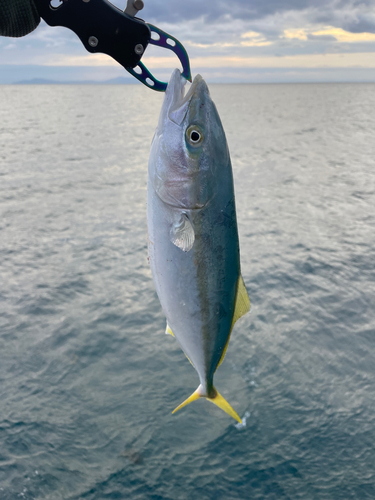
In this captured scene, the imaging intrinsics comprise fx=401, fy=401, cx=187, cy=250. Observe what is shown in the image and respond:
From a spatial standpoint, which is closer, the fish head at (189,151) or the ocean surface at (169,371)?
the fish head at (189,151)

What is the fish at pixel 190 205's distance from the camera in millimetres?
2424

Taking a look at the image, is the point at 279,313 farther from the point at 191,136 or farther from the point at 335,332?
the point at 191,136

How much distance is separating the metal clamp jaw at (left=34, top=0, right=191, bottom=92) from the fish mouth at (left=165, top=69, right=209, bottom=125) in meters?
0.29

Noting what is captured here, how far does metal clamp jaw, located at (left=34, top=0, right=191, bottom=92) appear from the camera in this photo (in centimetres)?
276

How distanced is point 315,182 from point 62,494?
25.5m

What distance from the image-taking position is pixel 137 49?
9.15ft

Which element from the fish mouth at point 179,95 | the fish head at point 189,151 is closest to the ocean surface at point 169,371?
the fish head at point 189,151

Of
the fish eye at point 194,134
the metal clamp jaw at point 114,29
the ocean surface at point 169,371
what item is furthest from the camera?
the ocean surface at point 169,371

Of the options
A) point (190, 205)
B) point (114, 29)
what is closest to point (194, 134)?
point (190, 205)

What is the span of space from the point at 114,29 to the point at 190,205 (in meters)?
1.40

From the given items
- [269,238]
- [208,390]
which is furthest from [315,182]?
[208,390]

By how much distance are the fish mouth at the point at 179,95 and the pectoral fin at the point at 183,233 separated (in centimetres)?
60

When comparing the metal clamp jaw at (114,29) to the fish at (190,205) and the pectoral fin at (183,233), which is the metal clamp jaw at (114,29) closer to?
the fish at (190,205)

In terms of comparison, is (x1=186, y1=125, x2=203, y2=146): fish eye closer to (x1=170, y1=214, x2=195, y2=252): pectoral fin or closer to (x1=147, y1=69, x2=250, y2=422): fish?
(x1=147, y1=69, x2=250, y2=422): fish
